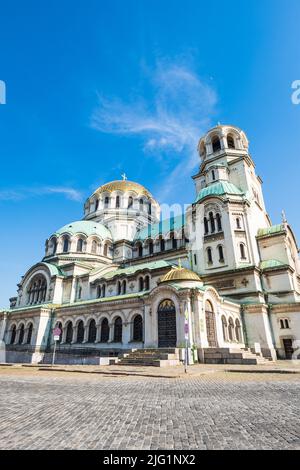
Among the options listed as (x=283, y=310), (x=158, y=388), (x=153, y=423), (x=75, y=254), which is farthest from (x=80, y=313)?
(x=153, y=423)

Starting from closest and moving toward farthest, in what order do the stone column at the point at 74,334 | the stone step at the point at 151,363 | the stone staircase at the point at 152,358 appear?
the stone step at the point at 151,363, the stone staircase at the point at 152,358, the stone column at the point at 74,334

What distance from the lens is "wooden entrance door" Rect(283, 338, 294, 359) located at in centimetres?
2547

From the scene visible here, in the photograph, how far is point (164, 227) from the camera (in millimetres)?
41688

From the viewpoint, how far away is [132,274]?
1348 inches

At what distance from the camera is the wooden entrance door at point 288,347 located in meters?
25.5

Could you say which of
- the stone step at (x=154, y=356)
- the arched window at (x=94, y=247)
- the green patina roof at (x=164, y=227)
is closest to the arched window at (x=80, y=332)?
the stone step at (x=154, y=356)

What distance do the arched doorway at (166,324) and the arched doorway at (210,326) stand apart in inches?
109

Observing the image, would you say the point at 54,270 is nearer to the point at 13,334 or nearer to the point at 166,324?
the point at 13,334

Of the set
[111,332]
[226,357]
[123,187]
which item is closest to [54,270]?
[111,332]

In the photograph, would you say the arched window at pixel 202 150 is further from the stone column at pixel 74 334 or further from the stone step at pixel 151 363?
the stone step at pixel 151 363

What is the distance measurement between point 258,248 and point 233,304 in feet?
30.9

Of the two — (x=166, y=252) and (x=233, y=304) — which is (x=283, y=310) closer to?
(x=233, y=304)

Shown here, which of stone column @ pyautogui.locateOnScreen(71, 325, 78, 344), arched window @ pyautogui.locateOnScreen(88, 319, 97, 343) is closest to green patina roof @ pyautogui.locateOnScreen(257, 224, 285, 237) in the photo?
arched window @ pyautogui.locateOnScreen(88, 319, 97, 343)

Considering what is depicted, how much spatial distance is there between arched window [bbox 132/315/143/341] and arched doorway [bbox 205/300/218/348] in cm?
662
